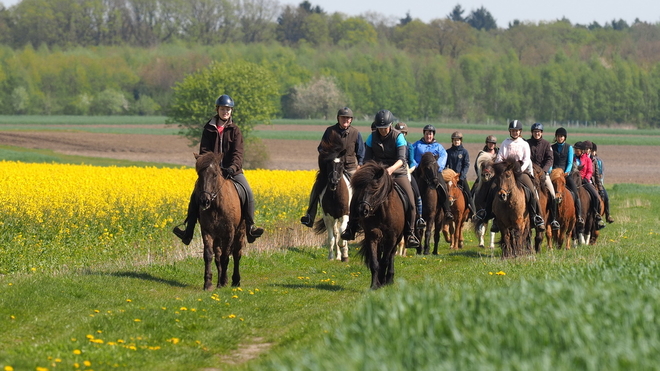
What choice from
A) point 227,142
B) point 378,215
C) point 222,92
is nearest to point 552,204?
point 378,215

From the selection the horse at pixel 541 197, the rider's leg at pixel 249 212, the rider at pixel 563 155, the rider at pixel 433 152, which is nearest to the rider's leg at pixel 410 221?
the rider's leg at pixel 249 212

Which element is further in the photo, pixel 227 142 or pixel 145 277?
pixel 145 277

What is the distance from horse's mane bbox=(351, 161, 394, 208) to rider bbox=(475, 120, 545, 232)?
4.23 meters

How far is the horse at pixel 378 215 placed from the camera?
12172 millimetres

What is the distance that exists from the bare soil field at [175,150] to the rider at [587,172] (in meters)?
36.2

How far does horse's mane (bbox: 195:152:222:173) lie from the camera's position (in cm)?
1224

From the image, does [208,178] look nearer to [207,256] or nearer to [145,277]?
[207,256]

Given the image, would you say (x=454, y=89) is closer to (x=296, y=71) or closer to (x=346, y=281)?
(x=296, y=71)

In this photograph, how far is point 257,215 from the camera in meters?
21.7

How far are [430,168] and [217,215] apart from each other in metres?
6.25

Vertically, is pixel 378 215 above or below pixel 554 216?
above

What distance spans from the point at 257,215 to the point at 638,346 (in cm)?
1628

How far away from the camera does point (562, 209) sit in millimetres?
18641

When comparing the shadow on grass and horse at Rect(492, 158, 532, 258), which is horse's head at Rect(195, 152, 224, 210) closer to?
the shadow on grass
